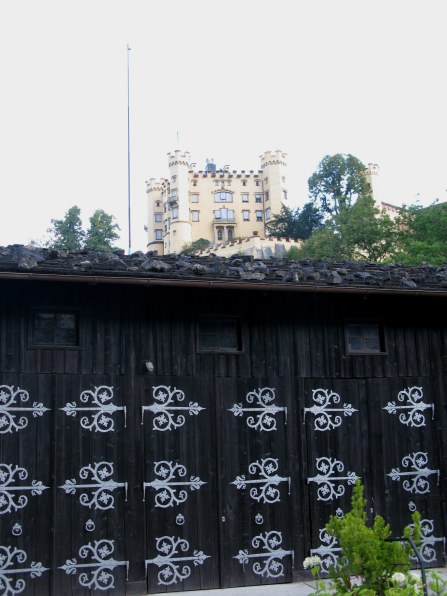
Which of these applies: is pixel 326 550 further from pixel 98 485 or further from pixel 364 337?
pixel 98 485

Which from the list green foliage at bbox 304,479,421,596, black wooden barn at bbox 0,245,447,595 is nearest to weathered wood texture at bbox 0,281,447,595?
black wooden barn at bbox 0,245,447,595

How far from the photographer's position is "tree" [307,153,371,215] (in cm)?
7700

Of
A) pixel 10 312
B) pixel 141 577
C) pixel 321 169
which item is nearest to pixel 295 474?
pixel 141 577

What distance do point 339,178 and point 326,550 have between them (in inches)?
2782

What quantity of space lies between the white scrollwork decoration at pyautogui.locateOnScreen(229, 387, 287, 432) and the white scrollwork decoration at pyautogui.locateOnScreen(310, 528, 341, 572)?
155 cm

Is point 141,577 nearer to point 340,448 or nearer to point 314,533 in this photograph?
point 314,533

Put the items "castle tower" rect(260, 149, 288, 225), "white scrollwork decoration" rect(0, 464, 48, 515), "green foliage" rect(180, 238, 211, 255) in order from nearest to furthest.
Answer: "white scrollwork decoration" rect(0, 464, 48, 515), "green foliage" rect(180, 238, 211, 255), "castle tower" rect(260, 149, 288, 225)

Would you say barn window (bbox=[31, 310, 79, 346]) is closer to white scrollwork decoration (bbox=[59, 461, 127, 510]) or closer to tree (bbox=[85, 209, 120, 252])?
white scrollwork decoration (bbox=[59, 461, 127, 510])

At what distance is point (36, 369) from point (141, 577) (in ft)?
9.07

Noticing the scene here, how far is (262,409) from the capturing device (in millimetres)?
9820

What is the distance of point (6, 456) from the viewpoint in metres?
8.59

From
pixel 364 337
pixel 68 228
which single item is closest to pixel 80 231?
pixel 68 228

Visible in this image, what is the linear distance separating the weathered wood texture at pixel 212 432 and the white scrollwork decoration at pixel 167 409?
0.13 ft

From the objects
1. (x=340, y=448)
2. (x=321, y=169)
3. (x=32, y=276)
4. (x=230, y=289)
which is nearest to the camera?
(x=32, y=276)
